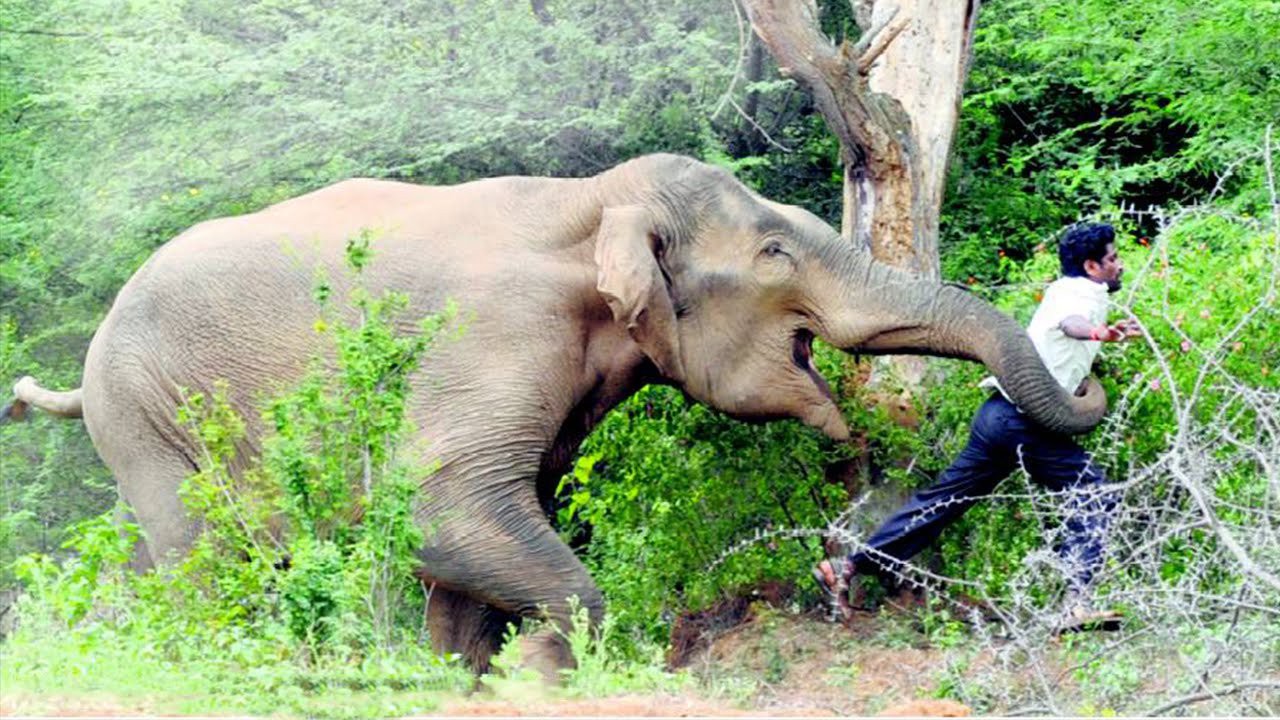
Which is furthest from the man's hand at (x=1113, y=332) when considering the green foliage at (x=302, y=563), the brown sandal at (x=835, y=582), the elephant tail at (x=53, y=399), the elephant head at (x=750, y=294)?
the elephant tail at (x=53, y=399)

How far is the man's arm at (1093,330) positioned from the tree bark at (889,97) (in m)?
2.01

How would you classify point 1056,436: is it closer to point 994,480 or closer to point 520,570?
point 994,480

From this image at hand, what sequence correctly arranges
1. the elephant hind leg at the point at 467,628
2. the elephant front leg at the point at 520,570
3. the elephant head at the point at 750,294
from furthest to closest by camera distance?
1. the elephant hind leg at the point at 467,628
2. the elephant head at the point at 750,294
3. the elephant front leg at the point at 520,570

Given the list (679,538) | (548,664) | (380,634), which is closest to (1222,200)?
(679,538)

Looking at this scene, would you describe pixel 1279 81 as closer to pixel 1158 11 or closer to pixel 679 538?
pixel 1158 11

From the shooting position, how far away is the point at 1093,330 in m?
11.0

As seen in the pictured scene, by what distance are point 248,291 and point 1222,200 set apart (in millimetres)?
7746

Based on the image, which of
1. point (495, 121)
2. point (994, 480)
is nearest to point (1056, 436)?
point (994, 480)

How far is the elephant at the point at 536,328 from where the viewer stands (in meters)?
11.0

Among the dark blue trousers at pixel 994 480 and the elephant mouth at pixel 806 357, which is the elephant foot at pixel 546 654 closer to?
the dark blue trousers at pixel 994 480

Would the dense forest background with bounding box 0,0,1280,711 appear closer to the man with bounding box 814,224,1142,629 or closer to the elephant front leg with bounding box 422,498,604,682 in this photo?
the man with bounding box 814,224,1142,629

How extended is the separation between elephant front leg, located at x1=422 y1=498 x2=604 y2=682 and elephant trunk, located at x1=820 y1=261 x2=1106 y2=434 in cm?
163

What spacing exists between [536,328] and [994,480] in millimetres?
2260

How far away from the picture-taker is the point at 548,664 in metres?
11.0
